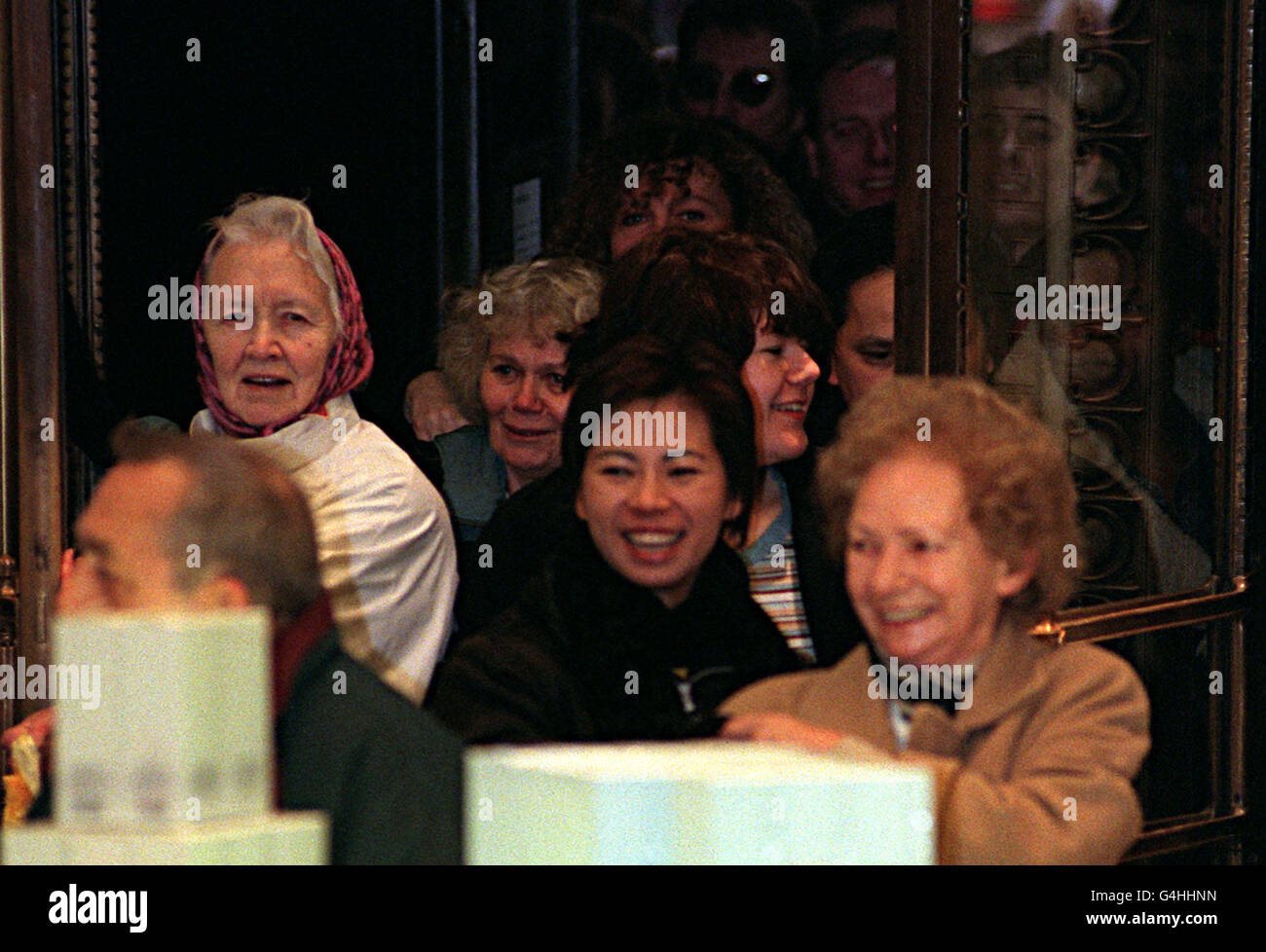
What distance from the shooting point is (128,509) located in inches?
72.9

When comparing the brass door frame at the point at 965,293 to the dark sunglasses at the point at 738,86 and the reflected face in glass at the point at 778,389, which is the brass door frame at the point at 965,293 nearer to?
the reflected face in glass at the point at 778,389

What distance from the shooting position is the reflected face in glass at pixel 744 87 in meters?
4.81

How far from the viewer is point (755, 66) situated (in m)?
4.86

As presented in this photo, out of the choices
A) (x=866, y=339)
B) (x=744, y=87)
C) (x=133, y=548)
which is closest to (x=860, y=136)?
(x=744, y=87)

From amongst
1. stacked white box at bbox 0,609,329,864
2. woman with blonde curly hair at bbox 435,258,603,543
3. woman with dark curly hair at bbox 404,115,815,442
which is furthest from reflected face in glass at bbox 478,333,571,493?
stacked white box at bbox 0,609,329,864

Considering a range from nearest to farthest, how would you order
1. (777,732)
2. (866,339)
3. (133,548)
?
(133,548), (777,732), (866,339)

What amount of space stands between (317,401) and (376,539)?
0.32m

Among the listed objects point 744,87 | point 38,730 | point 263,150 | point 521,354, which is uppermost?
point 744,87

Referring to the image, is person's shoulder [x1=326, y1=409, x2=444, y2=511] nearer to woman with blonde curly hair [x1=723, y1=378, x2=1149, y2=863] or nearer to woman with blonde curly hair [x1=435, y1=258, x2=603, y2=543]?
woman with blonde curly hair [x1=435, y1=258, x2=603, y2=543]

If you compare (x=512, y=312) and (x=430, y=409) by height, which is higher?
(x=512, y=312)

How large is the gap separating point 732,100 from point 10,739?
8.91ft

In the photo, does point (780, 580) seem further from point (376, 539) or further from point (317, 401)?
point (317, 401)

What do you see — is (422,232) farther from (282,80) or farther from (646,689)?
(646,689)
